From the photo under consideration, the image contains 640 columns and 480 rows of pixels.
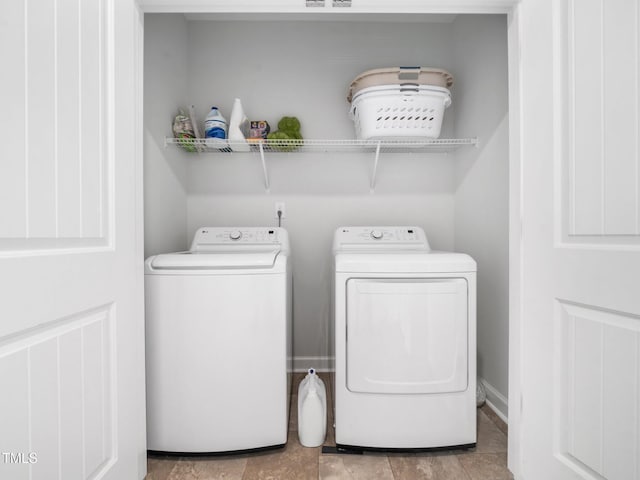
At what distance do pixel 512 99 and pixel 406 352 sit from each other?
1.06m

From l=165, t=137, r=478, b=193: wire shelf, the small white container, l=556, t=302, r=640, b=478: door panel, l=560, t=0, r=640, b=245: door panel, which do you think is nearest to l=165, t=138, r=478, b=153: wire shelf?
l=165, t=137, r=478, b=193: wire shelf

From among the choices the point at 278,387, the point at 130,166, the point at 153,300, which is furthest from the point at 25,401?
the point at 278,387

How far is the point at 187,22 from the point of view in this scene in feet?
7.30

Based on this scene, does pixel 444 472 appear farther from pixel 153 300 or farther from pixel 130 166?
pixel 130 166

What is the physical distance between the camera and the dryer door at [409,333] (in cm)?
142

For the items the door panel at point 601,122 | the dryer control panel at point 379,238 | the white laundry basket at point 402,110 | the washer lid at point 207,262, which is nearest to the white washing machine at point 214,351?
the washer lid at point 207,262

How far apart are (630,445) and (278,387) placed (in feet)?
3.66

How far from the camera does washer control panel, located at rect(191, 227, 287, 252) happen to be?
196cm

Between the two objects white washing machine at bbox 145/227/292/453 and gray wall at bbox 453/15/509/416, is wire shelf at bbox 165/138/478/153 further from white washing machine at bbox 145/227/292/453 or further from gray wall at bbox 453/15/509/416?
white washing machine at bbox 145/227/292/453

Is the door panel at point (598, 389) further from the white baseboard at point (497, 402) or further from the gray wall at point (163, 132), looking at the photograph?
the gray wall at point (163, 132)

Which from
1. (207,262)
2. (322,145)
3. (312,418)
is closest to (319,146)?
(322,145)

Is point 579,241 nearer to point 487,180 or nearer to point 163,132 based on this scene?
point 487,180

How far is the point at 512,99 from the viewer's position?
4.27 ft

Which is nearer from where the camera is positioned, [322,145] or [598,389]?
Result: [598,389]
